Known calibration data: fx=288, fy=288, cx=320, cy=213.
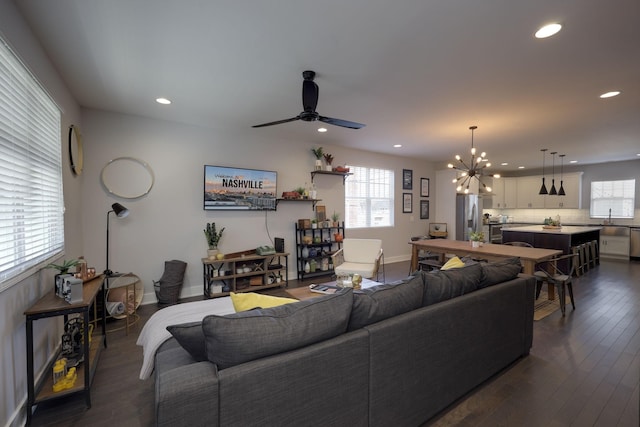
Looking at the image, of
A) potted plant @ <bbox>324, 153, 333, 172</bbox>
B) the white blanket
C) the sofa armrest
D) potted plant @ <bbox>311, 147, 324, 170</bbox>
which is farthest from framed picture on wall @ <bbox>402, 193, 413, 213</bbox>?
the sofa armrest

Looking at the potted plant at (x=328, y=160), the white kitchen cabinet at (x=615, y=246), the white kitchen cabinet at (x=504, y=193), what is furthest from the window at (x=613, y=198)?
the potted plant at (x=328, y=160)

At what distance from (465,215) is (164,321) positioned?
712 centimetres

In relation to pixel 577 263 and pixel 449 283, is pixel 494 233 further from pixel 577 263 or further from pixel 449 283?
pixel 449 283

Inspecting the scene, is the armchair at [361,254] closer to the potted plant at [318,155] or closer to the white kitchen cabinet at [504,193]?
the potted plant at [318,155]

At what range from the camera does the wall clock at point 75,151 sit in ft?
10.0

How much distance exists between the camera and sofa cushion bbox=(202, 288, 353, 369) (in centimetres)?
117

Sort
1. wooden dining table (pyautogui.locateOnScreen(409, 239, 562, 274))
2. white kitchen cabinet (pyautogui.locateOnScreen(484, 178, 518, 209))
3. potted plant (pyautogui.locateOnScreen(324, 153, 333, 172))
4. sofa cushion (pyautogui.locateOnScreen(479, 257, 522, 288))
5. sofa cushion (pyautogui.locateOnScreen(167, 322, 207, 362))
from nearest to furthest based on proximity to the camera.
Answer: sofa cushion (pyautogui.locateOnScreen(167, 322, 207, 362)) → sofa cushion (pyautogui.locateOnScreen(479, 257, 522, 288)) → wooden dining table (pyautogui.locateOnScreen(409, 239, 562, 274)) → potted plant (pyautogui.locateOnScreen(324, 153, 333, 172)) → white kitchen cabinet (pyautogui.locateOnScreen(484, 178, 518, 209))

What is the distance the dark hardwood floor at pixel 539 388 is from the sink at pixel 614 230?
5.54m

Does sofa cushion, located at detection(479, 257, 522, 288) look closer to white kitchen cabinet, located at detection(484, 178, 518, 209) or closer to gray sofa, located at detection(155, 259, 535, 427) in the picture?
gray sofa, located at detection(155, 259, 535, 427)

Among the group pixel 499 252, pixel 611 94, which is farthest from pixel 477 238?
pixel 611 94

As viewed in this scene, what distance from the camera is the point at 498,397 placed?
6.57ft

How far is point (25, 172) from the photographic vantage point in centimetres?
202

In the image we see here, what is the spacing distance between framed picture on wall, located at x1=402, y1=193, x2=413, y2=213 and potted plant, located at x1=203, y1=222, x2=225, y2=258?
179 inches

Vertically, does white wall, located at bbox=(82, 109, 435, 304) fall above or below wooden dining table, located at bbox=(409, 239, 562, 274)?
above
